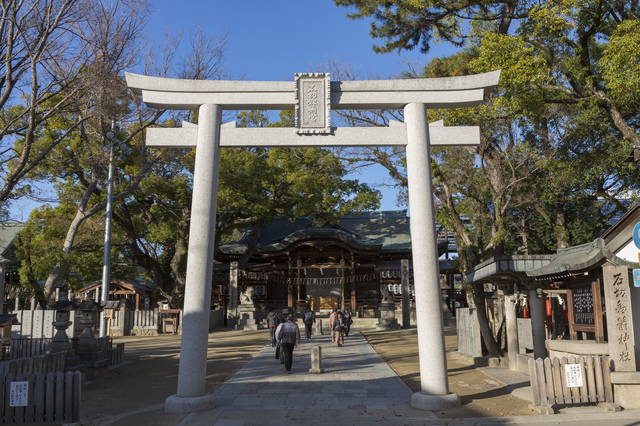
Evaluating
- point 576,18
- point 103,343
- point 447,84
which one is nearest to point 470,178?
point 576,18

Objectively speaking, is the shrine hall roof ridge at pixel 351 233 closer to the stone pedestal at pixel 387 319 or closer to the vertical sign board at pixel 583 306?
the stone pedestal at pixel 387 319

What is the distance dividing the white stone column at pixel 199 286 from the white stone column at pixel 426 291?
12.0 feet

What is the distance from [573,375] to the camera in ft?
26.1

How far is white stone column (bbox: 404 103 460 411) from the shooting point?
8.40m

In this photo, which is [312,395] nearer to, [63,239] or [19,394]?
[19,394]

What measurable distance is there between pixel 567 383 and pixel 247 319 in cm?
2118

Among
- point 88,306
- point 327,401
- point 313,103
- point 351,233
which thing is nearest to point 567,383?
point 327,401

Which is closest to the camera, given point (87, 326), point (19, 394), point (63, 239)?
point (19, 394)

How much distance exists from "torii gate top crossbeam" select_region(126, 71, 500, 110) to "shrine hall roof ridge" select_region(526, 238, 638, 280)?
3.48 m

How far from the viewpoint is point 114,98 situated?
1585 centimetres

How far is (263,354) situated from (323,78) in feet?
35.3

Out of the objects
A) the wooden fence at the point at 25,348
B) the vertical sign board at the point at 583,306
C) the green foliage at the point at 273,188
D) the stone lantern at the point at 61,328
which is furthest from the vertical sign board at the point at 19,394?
the green foliage at the point at 273,188

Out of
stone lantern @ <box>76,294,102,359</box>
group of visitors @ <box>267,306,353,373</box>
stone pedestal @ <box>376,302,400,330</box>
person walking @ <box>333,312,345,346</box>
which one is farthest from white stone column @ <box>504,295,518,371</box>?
stone pedestal @ <box>376,302,400,330</box>

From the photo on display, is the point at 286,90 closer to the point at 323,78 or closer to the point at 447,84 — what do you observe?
the point at 323,78
